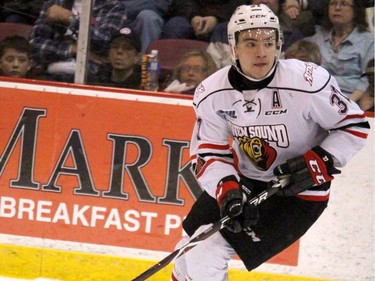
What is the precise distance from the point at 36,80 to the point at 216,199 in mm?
1255

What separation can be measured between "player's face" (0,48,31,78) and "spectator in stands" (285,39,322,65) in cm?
117

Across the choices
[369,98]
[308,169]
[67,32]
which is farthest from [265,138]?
[67,32]

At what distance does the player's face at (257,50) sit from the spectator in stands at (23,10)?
4.83 ft

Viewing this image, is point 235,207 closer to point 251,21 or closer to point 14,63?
point 251,21

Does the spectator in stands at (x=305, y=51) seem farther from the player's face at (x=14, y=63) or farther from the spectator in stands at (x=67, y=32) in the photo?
the player's face at (x=14, y=63)

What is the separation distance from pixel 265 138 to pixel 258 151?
0.06m

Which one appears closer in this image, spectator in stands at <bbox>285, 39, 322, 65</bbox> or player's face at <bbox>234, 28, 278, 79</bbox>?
player's face at <bbox>234, 28, 278, 79</bbox>

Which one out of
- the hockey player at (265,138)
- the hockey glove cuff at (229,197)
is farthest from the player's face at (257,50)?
the hockey glove cuff at (229,197)

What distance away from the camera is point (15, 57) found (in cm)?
448

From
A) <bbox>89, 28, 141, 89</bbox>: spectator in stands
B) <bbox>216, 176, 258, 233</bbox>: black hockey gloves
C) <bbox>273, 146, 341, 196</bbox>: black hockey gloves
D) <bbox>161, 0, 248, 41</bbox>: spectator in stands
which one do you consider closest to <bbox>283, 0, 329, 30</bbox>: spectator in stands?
<bbox>161, 0, 248, 41</bbox>: spectator in stands

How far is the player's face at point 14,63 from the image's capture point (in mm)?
4461

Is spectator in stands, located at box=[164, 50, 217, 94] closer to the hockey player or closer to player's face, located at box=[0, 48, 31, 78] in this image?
player's face, located at box=[0, 48, 31, 78]

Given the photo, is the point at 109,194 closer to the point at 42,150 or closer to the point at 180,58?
the point at 42,150

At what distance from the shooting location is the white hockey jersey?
132 inches
